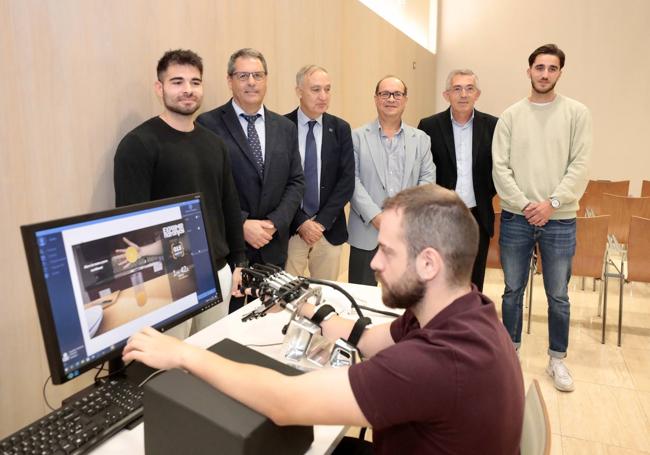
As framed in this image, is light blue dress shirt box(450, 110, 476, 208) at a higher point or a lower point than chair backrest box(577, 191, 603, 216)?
higher

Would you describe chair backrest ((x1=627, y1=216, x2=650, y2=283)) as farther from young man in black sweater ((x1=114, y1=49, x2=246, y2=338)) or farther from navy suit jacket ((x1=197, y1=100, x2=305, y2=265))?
young man in black sweater ((x1=114, y1=49, x2=246, y2=338))

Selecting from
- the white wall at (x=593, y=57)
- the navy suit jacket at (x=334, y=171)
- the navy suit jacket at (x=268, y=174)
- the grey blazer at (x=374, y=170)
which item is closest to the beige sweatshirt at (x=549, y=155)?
the grey blazer at (x=374, y=170)

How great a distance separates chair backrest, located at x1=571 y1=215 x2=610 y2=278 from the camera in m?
3.26

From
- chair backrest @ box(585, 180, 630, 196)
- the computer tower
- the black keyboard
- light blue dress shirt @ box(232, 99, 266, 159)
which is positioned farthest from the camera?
chair backrest @ box(585, 180, 630, 196)

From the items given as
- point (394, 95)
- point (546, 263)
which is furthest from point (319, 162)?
point (546, 263)

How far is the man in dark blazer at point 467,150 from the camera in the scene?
3094 mm

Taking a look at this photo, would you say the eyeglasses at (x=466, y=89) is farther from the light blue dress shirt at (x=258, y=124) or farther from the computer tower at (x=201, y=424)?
the computer tower at (x=201, y=424)

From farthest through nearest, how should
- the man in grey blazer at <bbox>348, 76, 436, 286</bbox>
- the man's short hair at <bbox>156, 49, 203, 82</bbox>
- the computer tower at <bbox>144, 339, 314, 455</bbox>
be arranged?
the man in grey blazer at <bbox>348, 76, 436, 286</bbox>
the man's short hair at <bbox>156, 49, 203, 82</bbox>
the computer tower at <bbox>144, 339, 314, 455</bbox>

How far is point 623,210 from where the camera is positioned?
428cm

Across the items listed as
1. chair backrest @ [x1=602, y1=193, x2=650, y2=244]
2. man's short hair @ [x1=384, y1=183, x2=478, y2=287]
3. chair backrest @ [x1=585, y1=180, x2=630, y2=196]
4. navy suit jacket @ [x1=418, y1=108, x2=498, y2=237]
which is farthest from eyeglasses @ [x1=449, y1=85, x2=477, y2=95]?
chair backrest @ [x1=585, y1=180, x2=630, y2=196]

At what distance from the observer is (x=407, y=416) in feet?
2.94

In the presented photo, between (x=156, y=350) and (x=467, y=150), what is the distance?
257 cm

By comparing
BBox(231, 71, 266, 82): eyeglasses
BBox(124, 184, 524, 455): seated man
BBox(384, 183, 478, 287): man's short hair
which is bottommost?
BBox(124, 184, 524, 455): seated man

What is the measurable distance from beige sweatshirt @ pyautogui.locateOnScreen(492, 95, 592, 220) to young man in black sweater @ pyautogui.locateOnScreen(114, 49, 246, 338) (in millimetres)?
1617
